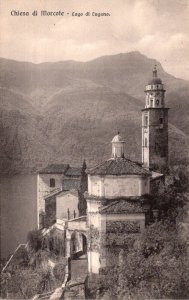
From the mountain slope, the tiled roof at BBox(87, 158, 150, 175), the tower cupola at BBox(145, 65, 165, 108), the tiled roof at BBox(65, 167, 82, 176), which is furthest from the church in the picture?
the tower cupola at BBox(145, 65, 165, 108)

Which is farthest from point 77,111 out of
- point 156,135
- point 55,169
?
point 156,135

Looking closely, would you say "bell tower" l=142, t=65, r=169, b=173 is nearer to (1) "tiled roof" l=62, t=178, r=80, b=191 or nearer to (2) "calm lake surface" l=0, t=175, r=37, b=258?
(1) "tiled roof" l=62, t=178, r=80, b=191

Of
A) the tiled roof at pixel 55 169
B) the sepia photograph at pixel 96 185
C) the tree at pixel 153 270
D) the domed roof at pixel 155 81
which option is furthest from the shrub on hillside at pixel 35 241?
the domed roof at pixel 155 81

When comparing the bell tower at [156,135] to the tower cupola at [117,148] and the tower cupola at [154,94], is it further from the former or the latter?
the tower cupola at [117,148]

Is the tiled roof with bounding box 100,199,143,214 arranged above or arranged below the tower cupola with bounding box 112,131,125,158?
below

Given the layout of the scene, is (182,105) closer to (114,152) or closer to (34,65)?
(114,152)
